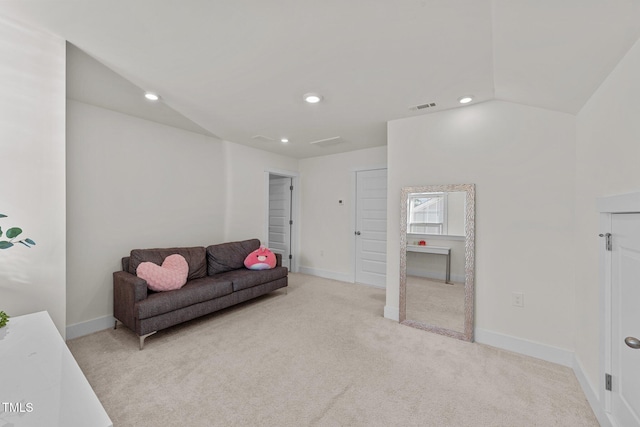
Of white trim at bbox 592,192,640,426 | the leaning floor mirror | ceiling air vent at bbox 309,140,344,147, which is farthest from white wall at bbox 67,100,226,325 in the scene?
white trim at bbox 592,192,640,426

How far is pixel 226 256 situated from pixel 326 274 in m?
2.06

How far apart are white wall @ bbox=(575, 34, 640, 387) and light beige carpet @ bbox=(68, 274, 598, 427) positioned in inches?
18.8

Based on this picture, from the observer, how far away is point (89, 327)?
2838 millimetres

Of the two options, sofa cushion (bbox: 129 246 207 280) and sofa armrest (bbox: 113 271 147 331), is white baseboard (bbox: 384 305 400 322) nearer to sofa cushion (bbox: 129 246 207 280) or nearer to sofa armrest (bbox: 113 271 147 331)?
sofa cushion (bbox: 129 246 207 280)

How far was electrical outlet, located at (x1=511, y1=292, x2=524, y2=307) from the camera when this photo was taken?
8.29 feet

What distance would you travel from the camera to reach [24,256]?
1.88 metres

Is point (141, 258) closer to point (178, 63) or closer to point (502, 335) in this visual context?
point (178, 63)

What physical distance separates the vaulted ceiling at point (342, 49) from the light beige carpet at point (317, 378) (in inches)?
85.5

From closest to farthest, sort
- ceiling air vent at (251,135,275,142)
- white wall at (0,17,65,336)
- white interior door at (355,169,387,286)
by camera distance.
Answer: white wall at (0,17,65,336) → ceiling air vent at (251,135,275,142) → white interior door at (355,169,387,286)

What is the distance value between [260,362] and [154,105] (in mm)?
2802

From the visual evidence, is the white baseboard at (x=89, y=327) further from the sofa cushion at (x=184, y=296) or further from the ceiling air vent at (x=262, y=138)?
the ceiling air vent at (x=262, y=138)

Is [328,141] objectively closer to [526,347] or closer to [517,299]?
[517,299]

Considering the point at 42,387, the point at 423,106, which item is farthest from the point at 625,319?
→ the point at 42,387

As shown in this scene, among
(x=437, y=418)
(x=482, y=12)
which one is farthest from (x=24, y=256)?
(x=482, y=12)
